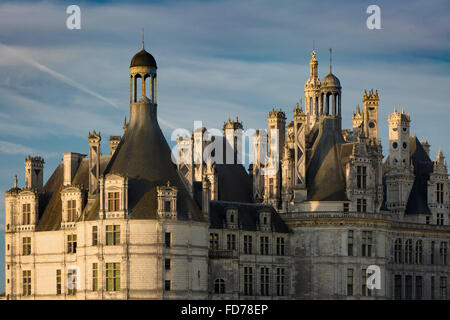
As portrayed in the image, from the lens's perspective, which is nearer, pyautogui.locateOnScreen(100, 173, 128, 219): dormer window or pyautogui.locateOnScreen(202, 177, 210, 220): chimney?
pyautogui.locateOnScreen(100, 173, 128, 219): dormer window

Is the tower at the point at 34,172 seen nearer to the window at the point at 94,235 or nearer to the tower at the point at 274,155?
the window at the point at 94,235

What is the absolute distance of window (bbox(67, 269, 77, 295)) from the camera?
161 meters

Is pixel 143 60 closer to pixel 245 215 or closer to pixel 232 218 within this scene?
→ pixel 232 218

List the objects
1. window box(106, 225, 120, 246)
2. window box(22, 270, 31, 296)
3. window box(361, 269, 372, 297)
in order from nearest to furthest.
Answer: window box(106, 225, 120, 246) < window box(22, 270, 31, 296) < window box(361, 269, 372, 297)

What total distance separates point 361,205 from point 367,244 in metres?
3.37

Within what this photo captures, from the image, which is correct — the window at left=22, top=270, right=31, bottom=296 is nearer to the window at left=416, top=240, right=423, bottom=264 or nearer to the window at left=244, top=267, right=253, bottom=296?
the window at left=244, top=267, right=253, bottom=296

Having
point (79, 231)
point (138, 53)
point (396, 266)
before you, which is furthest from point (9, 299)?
point (396, 266)

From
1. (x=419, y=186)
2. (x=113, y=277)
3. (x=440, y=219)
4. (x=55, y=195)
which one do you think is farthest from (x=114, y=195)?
(x=440, y=219)

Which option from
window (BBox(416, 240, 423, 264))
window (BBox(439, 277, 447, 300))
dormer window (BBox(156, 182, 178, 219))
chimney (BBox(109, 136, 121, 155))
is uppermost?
chimney (BBox(109, 136, 121, 155))

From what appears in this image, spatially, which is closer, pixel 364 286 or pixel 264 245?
pixel 364 286

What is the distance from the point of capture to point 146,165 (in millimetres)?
159375

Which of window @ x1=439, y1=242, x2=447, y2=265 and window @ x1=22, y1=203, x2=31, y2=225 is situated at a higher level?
window @ x1=22, y1=203, x2=31, y2=225

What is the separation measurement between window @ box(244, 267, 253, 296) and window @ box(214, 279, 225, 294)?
12.2 ft

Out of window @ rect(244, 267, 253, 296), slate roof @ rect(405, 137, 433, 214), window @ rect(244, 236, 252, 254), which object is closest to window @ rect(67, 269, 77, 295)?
window @ rect(244, 267, 253, 296)
